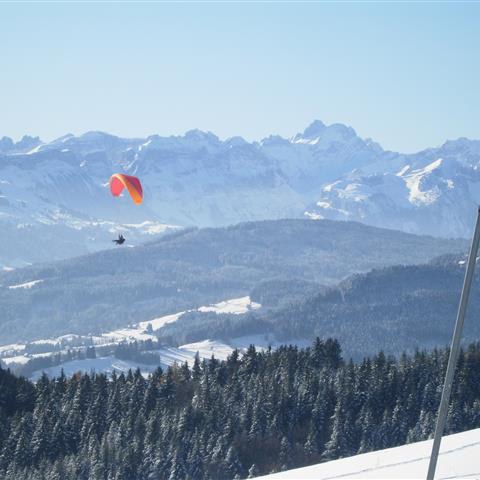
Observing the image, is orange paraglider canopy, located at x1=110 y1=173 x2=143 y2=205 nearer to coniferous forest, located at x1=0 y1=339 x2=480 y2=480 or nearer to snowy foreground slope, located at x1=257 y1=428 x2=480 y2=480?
coniferous forest, located at x1=0 y1=339 x2=480 y2=480

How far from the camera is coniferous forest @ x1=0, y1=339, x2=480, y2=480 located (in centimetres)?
11062

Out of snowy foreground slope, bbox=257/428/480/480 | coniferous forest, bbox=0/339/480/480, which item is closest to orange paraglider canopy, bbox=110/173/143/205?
coniferous forest, bbox=0/339/480/480

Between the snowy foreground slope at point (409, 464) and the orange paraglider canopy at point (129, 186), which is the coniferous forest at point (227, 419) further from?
the snowy foreground slope at point (409, 464)

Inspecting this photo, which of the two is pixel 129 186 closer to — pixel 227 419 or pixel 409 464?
pixel 227 419

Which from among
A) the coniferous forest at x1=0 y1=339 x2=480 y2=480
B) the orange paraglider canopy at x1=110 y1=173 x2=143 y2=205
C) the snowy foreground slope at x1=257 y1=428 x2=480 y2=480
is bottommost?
the coniferous forest at x1=0 y1=339 x2=480 y2=480

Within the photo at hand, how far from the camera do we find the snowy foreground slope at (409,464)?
5709 centimetres

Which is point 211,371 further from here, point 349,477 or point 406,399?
point 349,477

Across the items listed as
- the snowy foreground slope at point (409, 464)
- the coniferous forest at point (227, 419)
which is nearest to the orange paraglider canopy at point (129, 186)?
the coniferous forest at point (227, 419)

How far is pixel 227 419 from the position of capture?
118875mm

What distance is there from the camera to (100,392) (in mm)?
130000

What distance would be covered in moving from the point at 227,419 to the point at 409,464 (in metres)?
57.4

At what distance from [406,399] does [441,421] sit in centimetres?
8455

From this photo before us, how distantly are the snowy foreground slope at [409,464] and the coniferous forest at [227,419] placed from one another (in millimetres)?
37944

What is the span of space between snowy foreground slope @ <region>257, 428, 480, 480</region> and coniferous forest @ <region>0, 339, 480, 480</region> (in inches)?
1494
